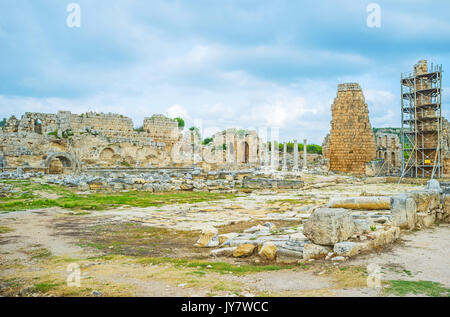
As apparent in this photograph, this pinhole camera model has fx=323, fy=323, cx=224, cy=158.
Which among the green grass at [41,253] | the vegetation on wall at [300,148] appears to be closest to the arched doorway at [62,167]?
the green grass at [41,253]

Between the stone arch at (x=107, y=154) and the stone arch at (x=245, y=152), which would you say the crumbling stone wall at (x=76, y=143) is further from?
the stone arch at (x=245, y=152)

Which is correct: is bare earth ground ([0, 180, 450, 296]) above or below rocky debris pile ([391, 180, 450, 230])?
below

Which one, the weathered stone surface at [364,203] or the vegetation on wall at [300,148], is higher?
the vegetation on wall at [300,148]

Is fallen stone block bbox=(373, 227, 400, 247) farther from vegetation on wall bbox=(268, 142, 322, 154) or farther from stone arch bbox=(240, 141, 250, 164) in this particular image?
vegetation on wall bbox=(268, 142, 322, 154)

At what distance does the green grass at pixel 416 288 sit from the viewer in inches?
134

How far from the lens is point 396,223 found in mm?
6832

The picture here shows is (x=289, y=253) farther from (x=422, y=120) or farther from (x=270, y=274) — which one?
(x=422, y=120)

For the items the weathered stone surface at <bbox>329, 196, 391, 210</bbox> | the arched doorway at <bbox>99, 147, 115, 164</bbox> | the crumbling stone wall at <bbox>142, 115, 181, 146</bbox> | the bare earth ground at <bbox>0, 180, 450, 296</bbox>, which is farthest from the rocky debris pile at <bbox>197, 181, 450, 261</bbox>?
the crumbling stone wall at <bbox>142, 115, 181, 146</bbox>

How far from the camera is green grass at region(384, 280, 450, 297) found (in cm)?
341

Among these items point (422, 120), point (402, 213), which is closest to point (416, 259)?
point (402, 213)

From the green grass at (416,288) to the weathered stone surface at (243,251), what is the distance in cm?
226

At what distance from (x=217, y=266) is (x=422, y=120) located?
27.0m

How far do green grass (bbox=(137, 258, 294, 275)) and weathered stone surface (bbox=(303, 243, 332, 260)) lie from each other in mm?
410
